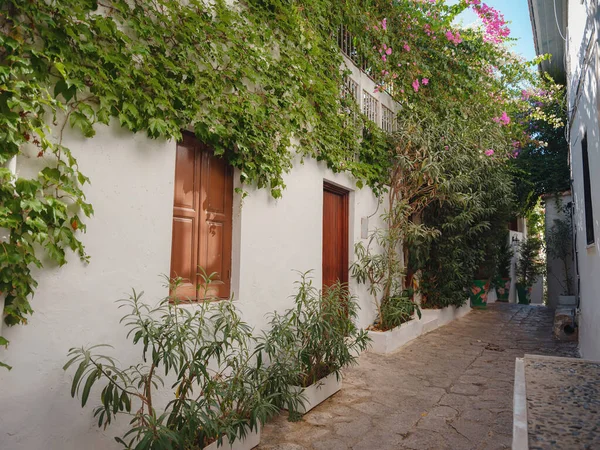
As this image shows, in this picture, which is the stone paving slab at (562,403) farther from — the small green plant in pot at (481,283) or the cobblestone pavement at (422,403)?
the small green plant in pot at (481,283)

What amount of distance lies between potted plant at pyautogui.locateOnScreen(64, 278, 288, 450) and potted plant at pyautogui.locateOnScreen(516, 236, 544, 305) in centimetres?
1214

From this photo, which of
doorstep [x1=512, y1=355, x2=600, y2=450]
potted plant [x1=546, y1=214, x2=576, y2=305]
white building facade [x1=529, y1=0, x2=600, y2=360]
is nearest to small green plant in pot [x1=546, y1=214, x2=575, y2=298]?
potted plant [x1=546, y1=214, x2=576, y2=305]

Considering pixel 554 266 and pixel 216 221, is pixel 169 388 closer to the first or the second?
pixel 216 221

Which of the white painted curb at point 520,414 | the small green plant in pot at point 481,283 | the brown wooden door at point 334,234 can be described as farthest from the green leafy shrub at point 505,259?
the white painted curb at point 520,414

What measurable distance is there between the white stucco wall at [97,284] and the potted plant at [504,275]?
32.9 ft

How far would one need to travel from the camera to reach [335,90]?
5.27 meters

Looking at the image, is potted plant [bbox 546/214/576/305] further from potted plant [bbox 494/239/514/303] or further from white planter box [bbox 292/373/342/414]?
white planter box [bbox 292/373/342/414]

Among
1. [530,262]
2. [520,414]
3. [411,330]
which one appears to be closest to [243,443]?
[520,414]

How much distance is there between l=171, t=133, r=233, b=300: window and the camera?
340 cm

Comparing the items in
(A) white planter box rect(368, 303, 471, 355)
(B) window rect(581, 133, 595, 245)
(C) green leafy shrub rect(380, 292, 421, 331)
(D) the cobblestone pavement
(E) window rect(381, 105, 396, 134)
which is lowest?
(D) the cobblestone pavement

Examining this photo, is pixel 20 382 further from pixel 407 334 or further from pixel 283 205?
A: pixel 407 334

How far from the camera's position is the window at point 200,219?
3396 millimetres

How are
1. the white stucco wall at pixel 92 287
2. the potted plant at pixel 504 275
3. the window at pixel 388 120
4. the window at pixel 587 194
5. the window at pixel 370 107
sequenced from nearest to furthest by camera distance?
the white stucco wall at pixel 92 287
the window at pixel 587 194
the window at pixel 370 107
the window at pixel 388 120
the potted plant at pixel 504 275

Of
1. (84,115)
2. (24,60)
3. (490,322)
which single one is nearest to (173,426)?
(84,115)
